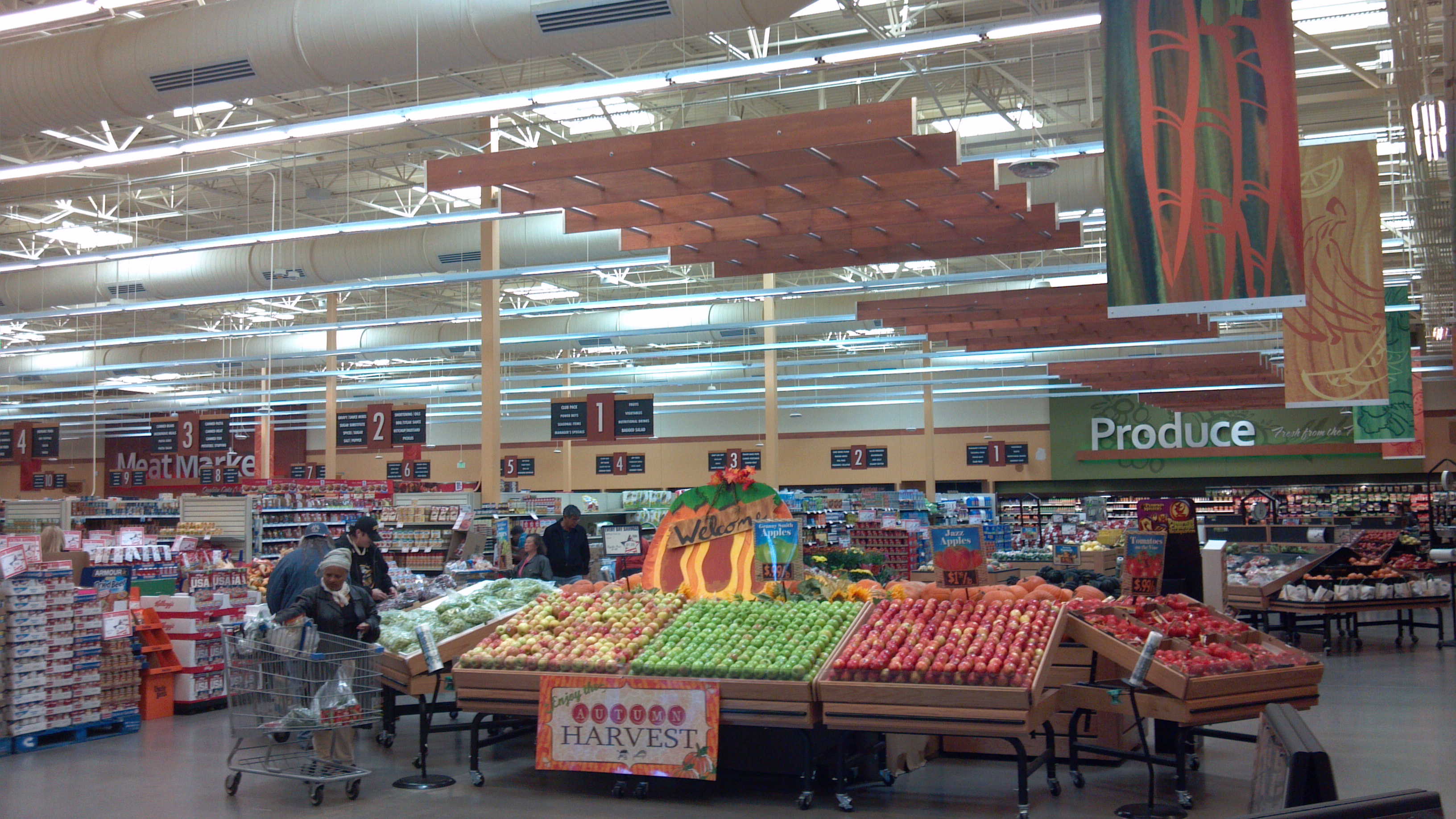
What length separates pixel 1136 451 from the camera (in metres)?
28.0

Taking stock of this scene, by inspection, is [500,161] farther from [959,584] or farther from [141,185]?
[141,185]

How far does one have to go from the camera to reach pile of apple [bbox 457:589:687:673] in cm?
584

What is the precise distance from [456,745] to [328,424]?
658 inches

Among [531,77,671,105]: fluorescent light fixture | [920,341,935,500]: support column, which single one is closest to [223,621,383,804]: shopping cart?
[531,77,671,105]: fluorescent light fixture

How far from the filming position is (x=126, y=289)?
16.6 metres

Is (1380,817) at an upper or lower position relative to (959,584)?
upper

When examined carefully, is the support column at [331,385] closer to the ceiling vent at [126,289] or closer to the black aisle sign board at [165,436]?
the black aisle sign board at [165,436]

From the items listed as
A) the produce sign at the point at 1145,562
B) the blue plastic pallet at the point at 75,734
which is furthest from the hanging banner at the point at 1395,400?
the blue plastic pallet at the point at 75,734

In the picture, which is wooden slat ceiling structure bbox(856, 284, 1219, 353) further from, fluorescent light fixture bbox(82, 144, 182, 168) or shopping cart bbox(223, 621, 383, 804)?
shopping cart bbox(223, 621, 383, 804)

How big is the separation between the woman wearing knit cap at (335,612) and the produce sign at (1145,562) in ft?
16.7

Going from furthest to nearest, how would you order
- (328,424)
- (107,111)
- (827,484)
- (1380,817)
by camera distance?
(827,484), (328,424), (107,111), (1380,817)

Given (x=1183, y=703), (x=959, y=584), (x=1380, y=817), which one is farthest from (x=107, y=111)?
(x=1380, y=817)

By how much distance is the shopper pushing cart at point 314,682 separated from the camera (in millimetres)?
5496

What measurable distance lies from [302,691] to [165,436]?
1598 centimetres
